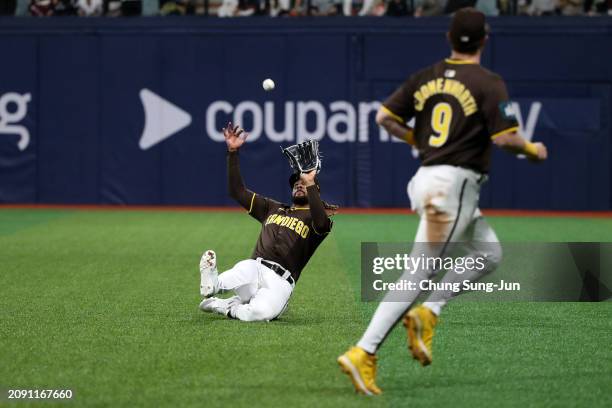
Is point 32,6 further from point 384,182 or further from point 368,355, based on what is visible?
point 368,355

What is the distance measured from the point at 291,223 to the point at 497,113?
3.13 metres

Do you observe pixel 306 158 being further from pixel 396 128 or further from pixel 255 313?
pixel 396 128

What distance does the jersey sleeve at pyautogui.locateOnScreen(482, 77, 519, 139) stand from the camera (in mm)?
6098

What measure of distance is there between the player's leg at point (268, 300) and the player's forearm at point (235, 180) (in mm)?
710

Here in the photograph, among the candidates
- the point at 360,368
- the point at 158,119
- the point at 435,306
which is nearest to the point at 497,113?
the point at 435,306

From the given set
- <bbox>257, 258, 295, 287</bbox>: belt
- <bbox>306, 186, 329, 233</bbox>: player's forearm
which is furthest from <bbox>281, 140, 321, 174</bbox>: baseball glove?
<bbox>257, 258, 295, 287</bbox>: belt

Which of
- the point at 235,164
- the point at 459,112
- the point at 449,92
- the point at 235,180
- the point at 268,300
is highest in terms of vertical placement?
the point at 449,92

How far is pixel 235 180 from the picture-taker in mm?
8969

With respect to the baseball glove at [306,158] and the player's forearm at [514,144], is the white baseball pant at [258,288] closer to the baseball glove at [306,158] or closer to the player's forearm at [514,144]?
the baseball glove at [306,158]

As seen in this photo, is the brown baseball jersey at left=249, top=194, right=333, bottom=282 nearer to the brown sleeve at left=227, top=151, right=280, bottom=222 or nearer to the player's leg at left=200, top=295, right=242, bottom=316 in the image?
the brown sleeve at left=227, top=151, right=280, bottom=222

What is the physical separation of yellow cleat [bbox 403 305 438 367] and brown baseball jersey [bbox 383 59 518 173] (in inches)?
34.6

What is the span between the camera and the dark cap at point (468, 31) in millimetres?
6277

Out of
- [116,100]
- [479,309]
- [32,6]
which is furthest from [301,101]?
[479,309]

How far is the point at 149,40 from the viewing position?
22719 millimetres
